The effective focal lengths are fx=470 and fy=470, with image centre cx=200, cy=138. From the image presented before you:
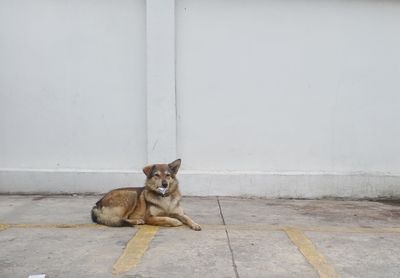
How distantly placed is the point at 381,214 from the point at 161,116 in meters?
3.87

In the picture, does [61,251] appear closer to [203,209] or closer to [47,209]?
[47,209]

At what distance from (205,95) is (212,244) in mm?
3605

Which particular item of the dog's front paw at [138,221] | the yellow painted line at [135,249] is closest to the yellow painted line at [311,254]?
the yellow painted line at [135,249]

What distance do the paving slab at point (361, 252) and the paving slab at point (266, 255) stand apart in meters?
0.33

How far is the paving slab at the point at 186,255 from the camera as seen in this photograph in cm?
432

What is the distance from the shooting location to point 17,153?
8.23 metres

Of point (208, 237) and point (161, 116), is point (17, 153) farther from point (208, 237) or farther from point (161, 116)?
point (208, 237)

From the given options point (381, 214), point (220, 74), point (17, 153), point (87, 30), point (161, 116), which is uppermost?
point (87, 30)

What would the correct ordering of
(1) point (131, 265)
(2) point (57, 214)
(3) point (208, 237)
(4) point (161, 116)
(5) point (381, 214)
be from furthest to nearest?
(4) point (161, 116), (5) point (381, 214), (2) point (57, 214), (3) point (208, 237), (1) point (131, 265)

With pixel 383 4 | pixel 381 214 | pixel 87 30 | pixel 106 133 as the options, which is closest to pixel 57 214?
pixel 106 133

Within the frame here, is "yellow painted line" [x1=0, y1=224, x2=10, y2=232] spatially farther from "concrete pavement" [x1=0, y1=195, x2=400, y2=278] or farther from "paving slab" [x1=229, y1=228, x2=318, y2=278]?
"paving slab" [x1=229, y1=228, x2=318, y2=278]

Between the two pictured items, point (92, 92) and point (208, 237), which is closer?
point (208, 237)

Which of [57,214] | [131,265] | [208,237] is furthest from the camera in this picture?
[57,214]

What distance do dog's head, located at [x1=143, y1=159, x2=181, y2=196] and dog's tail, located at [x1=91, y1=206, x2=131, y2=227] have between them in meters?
0.53
